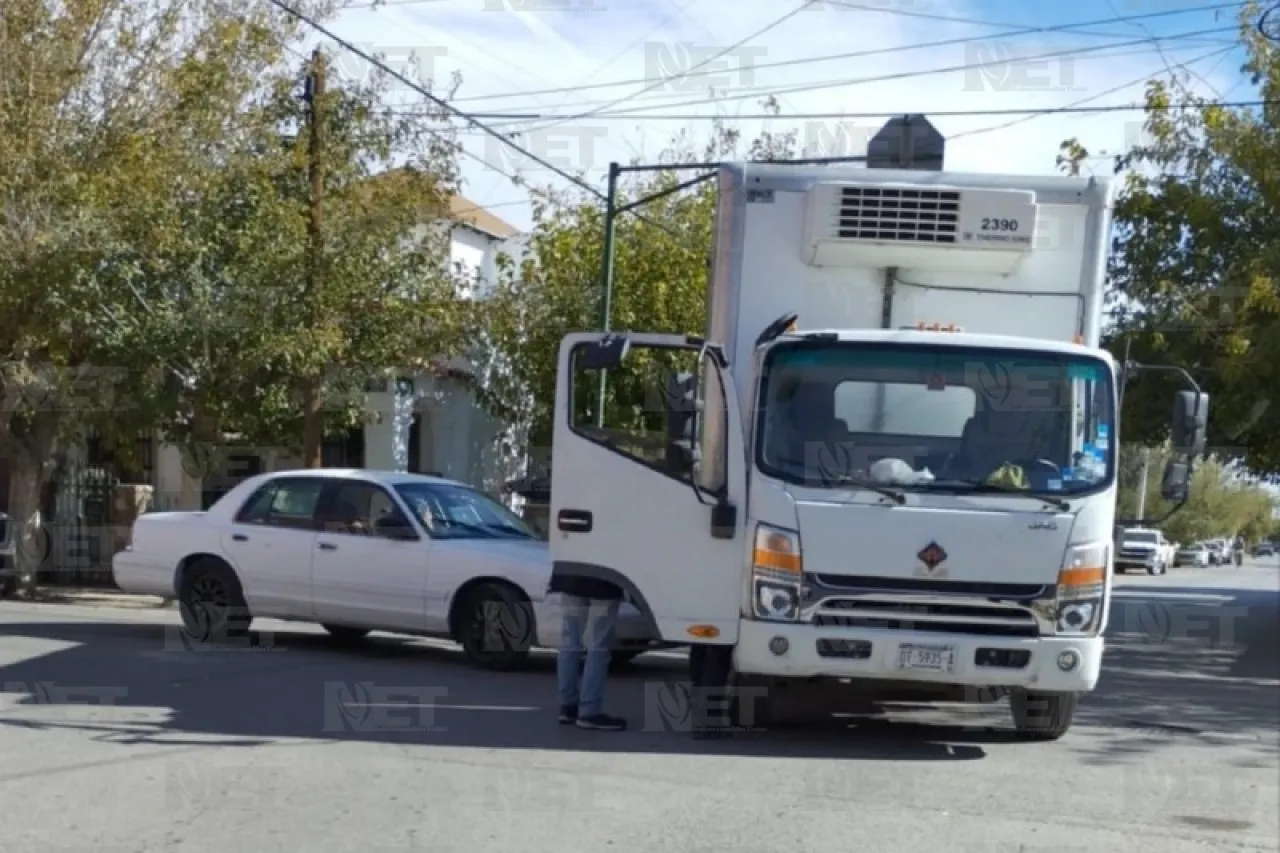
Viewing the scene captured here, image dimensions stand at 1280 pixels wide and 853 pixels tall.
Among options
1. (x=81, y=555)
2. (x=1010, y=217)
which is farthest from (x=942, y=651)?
(x=81, y=555)

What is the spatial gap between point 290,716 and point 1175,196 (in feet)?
38.8

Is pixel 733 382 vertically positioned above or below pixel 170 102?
below

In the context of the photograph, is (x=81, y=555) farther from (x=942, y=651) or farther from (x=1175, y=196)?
(x=942, y=651)

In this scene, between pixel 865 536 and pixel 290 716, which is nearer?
pixel 865 536

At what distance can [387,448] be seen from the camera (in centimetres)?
2727

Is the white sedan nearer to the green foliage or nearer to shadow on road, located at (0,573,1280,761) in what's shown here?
shadow on road, located at (0,573,1280,761)

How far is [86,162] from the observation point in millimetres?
18562

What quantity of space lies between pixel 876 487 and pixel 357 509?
5.87 m

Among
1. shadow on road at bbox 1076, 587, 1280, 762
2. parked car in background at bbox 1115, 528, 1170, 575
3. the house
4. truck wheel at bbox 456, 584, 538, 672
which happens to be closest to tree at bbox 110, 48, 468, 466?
the house

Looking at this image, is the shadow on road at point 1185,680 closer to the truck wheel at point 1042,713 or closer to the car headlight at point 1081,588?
→ the truck wheel at point 1042,713

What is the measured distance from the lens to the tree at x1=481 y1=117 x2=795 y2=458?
2770cm

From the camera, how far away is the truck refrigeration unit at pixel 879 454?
30.0 ft

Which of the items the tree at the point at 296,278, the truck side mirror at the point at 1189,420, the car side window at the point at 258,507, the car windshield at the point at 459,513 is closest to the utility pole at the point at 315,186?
the tree at the point at 296,278

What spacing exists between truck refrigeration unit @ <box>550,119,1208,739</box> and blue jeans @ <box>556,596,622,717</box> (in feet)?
1.36
